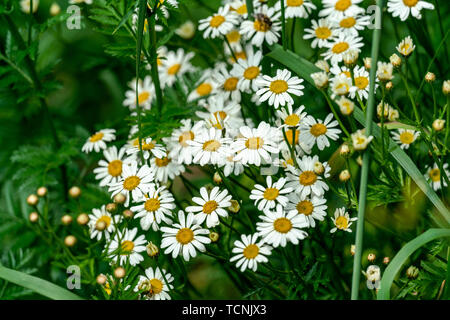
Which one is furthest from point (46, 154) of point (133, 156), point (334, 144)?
point (334, 144)

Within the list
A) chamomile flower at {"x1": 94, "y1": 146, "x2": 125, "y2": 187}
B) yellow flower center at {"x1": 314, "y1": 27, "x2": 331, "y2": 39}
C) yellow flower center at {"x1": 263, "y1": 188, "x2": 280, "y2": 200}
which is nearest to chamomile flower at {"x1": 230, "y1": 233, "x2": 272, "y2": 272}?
yellow flower center at {"x1": 263, "y1": 188, "x2": 280, "y2": 200}

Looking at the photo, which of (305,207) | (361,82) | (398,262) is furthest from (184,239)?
(361,82)

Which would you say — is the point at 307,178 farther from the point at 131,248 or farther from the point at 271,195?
the point at 131,248

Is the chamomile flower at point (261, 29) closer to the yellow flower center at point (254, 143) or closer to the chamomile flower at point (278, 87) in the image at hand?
the chamomile flower at point (278, 87)

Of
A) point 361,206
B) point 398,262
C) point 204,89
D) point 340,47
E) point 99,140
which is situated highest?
point 204,89

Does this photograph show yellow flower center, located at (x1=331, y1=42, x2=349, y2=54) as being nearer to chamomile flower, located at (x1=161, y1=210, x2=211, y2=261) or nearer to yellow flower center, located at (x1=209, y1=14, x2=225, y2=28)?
yellow flower center, located at (x1=209, y1=14, x2=225, y2=28)

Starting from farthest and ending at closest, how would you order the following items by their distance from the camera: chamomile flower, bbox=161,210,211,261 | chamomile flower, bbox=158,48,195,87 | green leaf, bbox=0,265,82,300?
chamomile flower, bbox=158,48,195,87
chamomile flower, bbox=161,210,211,261
green leaf, bbox=0,265,82,300

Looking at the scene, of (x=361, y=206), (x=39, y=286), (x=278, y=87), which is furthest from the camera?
(x=278, y=87)
